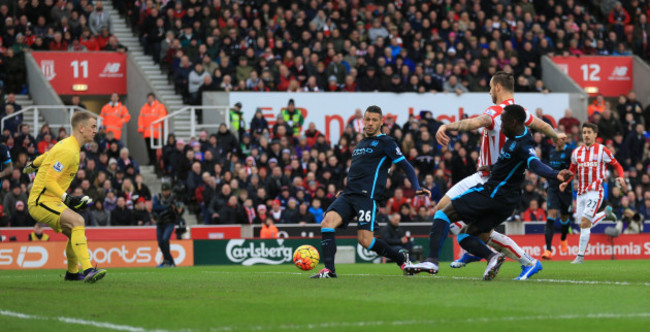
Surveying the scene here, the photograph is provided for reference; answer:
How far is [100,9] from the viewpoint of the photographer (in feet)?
106

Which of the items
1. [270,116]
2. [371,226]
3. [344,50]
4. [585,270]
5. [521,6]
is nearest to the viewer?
[371,226]

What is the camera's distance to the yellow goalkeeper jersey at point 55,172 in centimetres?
1331

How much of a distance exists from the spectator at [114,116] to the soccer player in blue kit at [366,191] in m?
17.3

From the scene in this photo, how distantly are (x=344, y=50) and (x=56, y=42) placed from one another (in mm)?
9055

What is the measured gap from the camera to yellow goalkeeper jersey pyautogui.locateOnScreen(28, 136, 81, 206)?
43.7 feet

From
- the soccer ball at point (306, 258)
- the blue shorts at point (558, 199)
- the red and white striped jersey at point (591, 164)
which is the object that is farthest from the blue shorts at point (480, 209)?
the blue shorts at point (558, 199)

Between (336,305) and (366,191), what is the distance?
4.10 meters

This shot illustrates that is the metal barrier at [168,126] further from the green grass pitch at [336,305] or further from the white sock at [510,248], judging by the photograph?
Result: the white sock at [510,248]

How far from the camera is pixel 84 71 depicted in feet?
107

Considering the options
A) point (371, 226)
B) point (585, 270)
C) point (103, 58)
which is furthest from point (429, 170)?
point (371, 226)

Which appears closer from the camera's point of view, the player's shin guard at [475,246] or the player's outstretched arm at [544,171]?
the player's outstretched arm at [544,171]

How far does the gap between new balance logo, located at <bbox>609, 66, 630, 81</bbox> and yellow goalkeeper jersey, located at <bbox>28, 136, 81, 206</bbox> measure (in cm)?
2785

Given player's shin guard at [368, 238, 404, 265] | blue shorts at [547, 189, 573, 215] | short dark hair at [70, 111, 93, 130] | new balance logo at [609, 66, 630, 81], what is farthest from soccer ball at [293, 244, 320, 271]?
new balance logo at [609, 66, 630, 81]

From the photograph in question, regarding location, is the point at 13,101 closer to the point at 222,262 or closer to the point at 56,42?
the point at 56,42
